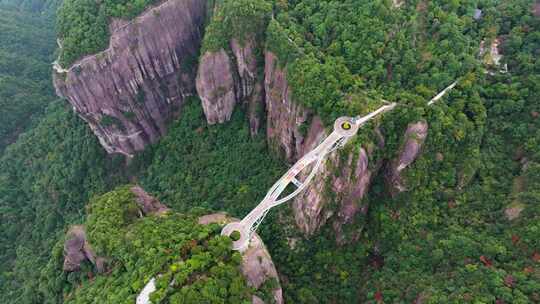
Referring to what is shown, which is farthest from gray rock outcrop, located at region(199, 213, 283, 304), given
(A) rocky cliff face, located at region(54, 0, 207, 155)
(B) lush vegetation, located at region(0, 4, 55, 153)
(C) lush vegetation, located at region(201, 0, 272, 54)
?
(B) lush vegetation, located at region(0, 4, 55, 153)

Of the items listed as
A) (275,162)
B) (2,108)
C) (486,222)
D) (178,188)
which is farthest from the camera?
(2,108)

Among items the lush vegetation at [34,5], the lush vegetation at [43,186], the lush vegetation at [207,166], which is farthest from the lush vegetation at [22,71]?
the lush vegetation at [207,166]

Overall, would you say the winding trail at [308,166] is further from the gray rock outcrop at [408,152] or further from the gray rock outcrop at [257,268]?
the gray rock outcrop at [408,152]

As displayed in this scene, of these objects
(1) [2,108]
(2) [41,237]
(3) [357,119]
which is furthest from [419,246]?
(1) [2,108]

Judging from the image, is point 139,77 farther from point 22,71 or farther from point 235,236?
point 22,71

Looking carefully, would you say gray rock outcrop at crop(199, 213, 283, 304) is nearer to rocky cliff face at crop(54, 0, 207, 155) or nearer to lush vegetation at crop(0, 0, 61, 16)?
rocky cliff face at crop(54, 0, 207, 155)

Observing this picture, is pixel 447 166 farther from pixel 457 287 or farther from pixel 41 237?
pixel 41 237

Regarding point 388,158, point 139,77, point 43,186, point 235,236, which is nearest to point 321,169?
point 388,158
